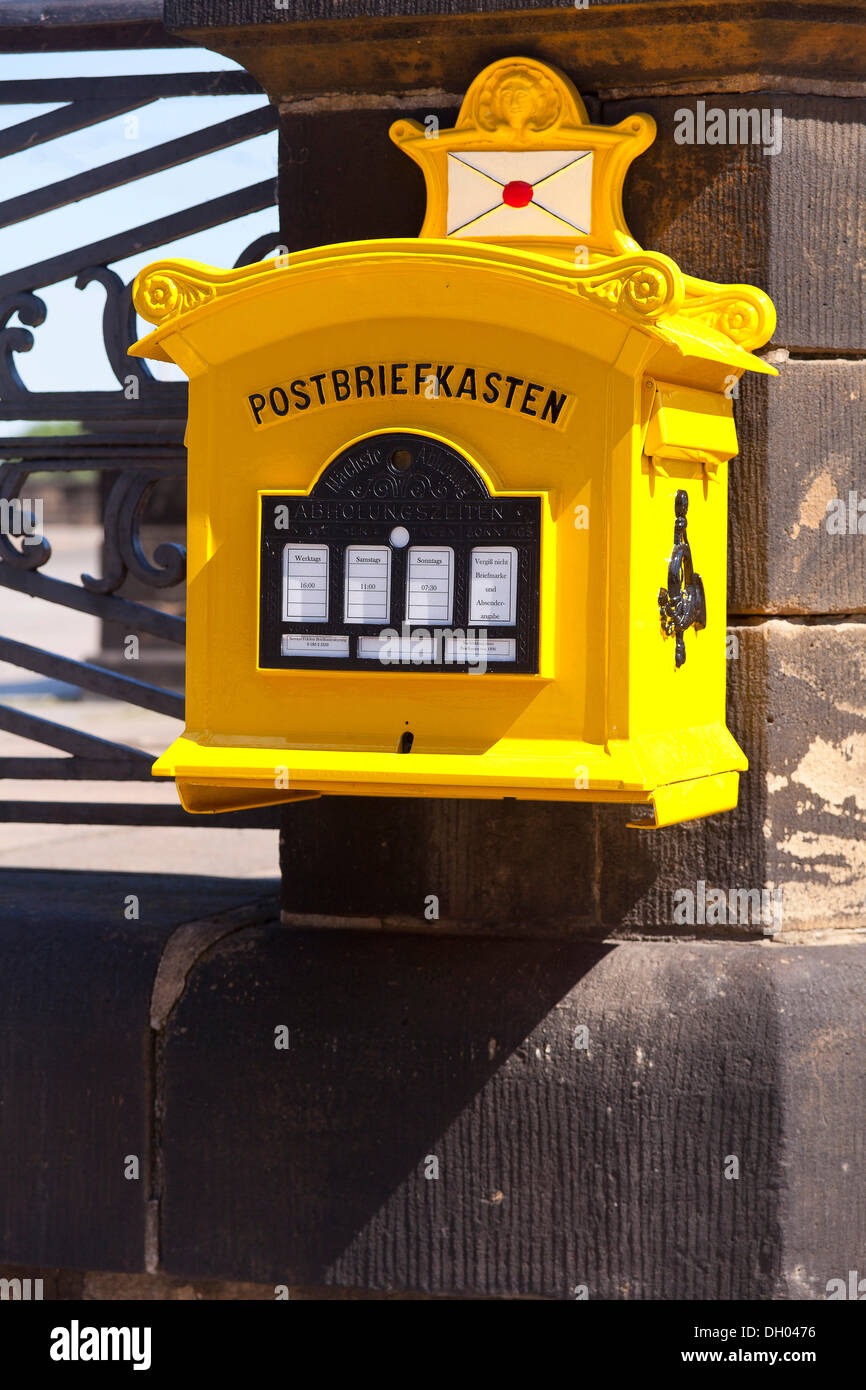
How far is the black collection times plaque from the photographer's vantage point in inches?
83.0

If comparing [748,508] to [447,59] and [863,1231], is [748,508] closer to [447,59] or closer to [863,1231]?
[447,59]

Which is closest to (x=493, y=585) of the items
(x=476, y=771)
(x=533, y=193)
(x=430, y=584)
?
(x=430, y=584)

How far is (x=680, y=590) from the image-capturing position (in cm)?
231

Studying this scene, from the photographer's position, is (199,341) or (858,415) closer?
(199,341)

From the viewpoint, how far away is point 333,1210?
2.71 m

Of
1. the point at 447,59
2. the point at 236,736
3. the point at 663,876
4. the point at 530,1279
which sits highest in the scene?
the point at 447,59

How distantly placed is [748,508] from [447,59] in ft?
3.19

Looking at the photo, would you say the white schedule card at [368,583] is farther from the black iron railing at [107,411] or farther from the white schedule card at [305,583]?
the black iron railing at [107,411]

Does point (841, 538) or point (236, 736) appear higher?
point (841, 538)

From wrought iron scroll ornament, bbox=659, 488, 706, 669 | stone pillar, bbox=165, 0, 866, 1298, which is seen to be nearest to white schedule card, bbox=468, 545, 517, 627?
wrought iron scroll ornament, bbox=659, 488, 706, 669

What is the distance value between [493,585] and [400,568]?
142 mm

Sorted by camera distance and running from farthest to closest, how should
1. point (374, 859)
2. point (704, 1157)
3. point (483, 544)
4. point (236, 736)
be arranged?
1. point (374, 859)
2. point (704, 1157)
3. point (236, 736)
4. point (483, 544)

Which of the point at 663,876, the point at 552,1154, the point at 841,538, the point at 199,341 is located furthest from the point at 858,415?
the point at 552,1154

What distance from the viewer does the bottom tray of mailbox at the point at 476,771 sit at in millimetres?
2104
